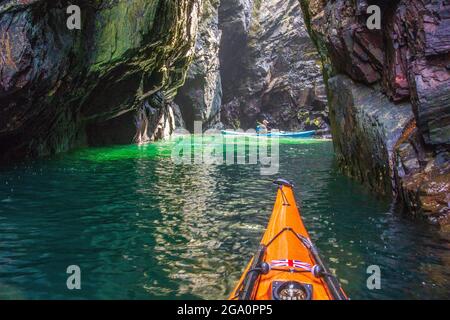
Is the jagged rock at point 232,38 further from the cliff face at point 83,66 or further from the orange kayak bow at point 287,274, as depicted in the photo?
the orange kayak bow at point 287,274

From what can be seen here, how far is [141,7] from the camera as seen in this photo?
21.4m

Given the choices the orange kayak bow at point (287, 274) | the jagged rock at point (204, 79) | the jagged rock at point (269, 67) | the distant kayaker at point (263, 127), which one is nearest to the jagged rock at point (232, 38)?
the jagged rock at point (269, 67)

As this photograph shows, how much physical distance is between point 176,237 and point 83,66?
517 inches

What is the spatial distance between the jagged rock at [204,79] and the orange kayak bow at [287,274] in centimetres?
3976

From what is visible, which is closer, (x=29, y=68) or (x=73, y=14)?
(x=29, y=68)

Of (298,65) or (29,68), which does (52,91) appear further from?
(298,65)

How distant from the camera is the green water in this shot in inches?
256

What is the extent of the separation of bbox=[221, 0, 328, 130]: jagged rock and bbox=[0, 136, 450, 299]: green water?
40075mm

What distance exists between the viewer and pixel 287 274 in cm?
552

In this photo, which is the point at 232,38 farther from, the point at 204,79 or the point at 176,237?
the point at 176,237

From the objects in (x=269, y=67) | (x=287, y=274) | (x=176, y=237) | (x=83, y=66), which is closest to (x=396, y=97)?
(x=176, y=237)

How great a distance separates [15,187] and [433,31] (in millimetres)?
12791
